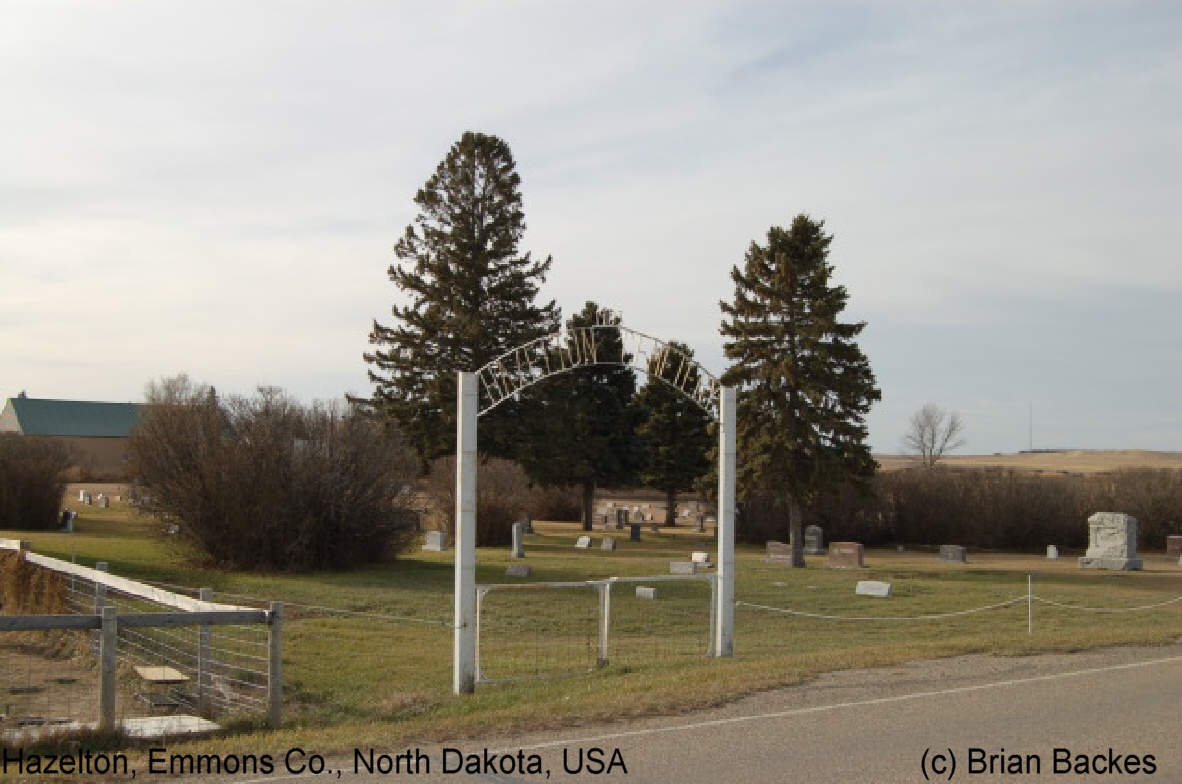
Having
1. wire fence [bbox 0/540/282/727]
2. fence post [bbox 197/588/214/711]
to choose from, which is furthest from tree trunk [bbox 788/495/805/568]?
fence post [bbox 197/588/214/711]

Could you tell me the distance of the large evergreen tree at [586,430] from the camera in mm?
49875

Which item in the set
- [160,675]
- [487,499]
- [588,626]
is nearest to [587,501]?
[487,499]

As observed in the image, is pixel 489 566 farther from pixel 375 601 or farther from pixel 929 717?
pixel 929 717

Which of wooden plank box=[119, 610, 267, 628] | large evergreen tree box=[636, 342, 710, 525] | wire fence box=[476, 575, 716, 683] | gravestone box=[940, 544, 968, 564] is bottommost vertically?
gravestone box=[940, 544, 968, 564]

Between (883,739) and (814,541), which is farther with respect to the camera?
(814,541)

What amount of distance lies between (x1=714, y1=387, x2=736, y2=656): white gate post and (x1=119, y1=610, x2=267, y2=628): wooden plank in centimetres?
547

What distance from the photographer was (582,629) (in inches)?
751

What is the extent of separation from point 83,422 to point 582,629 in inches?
3412

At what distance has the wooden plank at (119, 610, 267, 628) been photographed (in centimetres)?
932

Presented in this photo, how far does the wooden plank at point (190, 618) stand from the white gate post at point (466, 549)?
6.32 ft

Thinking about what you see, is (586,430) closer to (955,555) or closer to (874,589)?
(955,555)

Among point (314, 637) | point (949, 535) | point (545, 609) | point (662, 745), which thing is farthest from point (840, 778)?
point (949, 535)

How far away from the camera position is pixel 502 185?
51.7m

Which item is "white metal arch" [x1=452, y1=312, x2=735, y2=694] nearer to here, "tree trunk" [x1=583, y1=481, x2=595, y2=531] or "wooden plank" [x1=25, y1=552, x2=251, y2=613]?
"wooden plank" [x1=25, y1=552, x2=251, y2=613]
